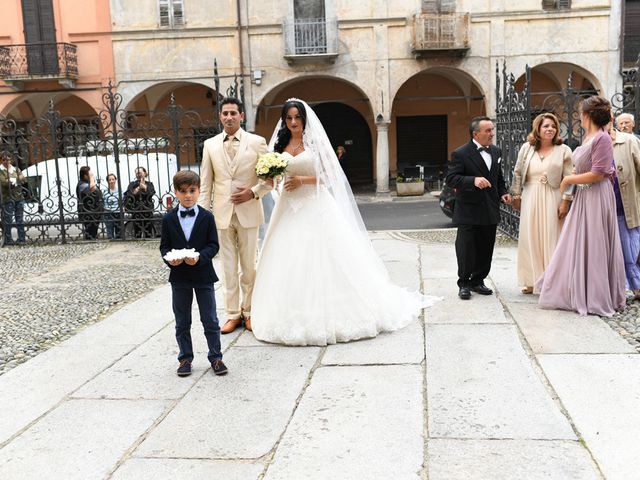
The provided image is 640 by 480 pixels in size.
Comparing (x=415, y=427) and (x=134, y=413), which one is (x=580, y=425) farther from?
(x=134, y=413)

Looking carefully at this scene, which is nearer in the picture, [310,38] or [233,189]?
[233,189]

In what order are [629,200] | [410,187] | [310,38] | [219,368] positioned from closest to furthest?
[219,368] → [629,200] → [310,38] → [410,187]

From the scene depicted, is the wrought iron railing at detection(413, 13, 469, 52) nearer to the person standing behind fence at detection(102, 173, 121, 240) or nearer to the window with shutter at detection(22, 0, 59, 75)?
the window with shutter at detection(22, 0, 59, 75)

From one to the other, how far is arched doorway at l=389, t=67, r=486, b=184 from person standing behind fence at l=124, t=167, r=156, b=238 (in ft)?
43.1

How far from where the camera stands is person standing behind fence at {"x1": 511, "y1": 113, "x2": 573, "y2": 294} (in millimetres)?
6270

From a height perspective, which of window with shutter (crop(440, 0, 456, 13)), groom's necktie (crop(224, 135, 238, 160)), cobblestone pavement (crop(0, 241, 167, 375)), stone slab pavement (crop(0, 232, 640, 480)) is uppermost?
window with shutter (crop(440, 0, 456, 13))

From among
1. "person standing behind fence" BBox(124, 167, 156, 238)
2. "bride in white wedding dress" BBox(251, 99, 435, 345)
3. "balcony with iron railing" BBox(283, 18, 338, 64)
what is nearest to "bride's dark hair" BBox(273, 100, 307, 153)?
"bride in white wedding dress" BBox(251, 99, 435, 345)

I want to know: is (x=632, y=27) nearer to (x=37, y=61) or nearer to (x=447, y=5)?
(x=447, y=5)

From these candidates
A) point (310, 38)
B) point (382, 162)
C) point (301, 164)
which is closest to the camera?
point (301, 164)

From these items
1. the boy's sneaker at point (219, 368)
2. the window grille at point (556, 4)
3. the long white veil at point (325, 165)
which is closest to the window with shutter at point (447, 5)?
the window grille at point (556, 4)

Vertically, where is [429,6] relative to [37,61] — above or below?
above

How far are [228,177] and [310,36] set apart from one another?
15.7 metres

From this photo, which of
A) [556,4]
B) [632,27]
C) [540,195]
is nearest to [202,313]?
[540,195]

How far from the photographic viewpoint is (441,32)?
20.1 m
